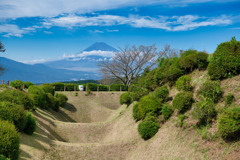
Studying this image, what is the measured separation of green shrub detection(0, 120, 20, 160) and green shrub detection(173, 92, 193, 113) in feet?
42.3

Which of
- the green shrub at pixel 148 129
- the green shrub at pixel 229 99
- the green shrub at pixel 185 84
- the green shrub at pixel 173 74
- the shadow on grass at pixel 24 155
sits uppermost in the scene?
the green shrub at pixel 173 74

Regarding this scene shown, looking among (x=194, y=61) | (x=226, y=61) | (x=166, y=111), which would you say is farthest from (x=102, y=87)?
(x=226, y=61)

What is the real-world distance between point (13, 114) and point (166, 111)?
13325 millimetres

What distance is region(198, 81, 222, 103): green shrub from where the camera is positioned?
52.2 ft

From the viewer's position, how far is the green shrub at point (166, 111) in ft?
63.8

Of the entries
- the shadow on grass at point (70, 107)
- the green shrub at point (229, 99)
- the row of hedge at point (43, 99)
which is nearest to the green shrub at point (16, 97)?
the row of hedge at point (43, 99)

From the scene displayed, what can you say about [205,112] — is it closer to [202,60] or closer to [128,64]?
[202,60]

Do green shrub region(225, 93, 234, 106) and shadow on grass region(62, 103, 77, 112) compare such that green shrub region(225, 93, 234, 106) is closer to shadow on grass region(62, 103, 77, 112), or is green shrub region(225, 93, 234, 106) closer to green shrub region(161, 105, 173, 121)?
green shrub region(161, 105, 173, 121)

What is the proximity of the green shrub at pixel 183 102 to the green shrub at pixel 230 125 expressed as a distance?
5813 millimetres

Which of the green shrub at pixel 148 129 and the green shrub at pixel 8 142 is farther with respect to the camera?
the green shrub at pixel 148 129

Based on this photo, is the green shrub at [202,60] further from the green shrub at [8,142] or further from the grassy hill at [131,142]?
the green shrub at [8,142]

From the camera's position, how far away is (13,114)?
1642cm

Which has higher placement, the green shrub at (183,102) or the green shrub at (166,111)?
the green shrub at (183,102)

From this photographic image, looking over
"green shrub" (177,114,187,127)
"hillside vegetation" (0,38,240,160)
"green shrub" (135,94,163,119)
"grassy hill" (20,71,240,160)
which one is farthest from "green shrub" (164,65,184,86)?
"green shrub" (177,114,187,127)
